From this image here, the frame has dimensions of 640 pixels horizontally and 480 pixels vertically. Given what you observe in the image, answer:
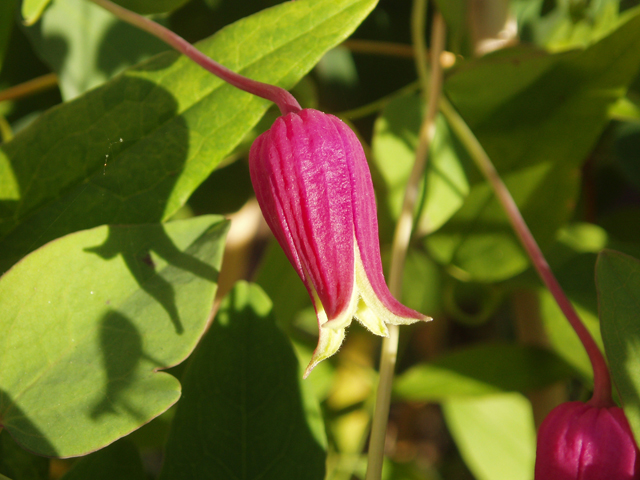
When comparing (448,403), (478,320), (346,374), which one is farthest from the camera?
(346,374)

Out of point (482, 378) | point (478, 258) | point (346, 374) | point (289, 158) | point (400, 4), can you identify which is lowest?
point (346, 374)

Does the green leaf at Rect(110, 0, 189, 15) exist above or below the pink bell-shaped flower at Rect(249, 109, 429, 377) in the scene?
above

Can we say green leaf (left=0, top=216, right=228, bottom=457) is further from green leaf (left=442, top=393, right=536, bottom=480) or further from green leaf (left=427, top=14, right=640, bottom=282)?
green leaf (left=442, top=393, right=536, bottom=480)

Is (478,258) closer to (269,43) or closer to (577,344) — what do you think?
(577,344)

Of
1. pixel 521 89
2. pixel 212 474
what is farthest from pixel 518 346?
pixel 212 474

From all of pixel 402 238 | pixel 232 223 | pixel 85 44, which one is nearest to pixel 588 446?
pixel 402 238

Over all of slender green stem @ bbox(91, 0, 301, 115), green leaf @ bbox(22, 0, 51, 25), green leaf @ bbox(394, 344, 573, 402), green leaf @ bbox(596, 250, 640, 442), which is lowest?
green leaf @ bbox(394, 344, 573, 402)

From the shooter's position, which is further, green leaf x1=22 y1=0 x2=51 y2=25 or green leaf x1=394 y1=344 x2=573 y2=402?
green leaf x1=394 y1=344 x2=573 y2=402

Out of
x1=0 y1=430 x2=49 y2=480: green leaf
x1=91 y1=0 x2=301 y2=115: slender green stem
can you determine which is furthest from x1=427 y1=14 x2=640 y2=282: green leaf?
x1=0 y1=430 x2=49 y2=480: green leaf

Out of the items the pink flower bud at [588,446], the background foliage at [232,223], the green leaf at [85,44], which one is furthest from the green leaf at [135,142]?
the pink flower bud at [588,446]
